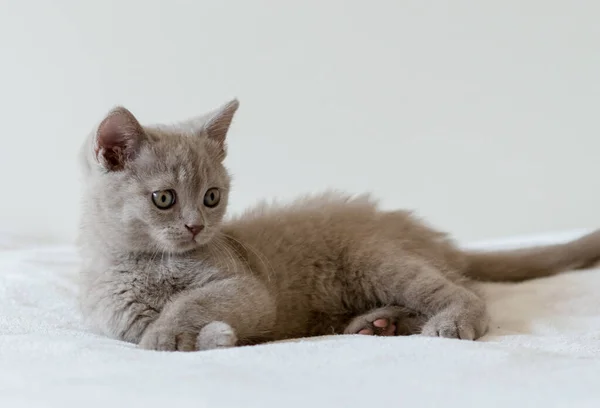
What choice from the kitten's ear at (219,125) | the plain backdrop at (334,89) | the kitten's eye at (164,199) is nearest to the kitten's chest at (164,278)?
the kitten's eye at (164,199)

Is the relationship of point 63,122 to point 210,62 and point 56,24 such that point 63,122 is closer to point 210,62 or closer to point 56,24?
point 56,24

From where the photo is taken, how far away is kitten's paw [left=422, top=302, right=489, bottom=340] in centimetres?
142

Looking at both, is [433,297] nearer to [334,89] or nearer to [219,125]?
[219,125]

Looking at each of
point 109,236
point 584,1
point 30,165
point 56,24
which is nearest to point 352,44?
point 584,1

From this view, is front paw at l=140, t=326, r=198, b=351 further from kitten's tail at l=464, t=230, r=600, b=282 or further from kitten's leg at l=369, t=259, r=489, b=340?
kitten's tail at l=464, t=230, r=600, b=282

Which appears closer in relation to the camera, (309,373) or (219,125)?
(309,373)

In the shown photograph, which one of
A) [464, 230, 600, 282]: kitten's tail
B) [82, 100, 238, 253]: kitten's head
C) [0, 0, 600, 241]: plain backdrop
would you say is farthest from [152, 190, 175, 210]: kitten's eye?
[0, 0, 600, 241]: plain backdrop

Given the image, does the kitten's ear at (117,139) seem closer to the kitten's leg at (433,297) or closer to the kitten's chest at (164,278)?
the kitten's chest at (164,278)

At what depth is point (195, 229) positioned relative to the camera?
1.43m

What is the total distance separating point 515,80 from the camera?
2771mm

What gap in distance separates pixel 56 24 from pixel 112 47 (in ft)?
0.77

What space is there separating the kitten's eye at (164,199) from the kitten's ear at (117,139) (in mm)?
103

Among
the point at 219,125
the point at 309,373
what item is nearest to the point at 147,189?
the point at 219,125

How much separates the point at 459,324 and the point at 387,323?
0.65 ft
